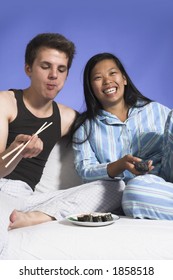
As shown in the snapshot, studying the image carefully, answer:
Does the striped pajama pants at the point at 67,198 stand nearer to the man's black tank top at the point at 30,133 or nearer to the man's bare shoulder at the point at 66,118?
the man's black tank top at the point at 30,133

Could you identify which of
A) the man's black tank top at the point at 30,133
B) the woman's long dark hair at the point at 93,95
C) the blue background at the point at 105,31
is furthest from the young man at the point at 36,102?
the blue background at the point at 105,31

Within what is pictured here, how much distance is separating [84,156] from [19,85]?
4.32 ft

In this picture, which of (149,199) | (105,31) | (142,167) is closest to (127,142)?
(142,167)

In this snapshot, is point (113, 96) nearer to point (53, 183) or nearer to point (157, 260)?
point (53, 183)

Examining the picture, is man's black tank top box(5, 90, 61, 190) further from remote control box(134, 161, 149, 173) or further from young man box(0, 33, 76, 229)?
remote control box(134, 161, 149, 173)

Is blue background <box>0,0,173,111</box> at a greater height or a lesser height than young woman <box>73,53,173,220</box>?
greater

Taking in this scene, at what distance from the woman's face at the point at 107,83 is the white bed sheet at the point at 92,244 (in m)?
0.84

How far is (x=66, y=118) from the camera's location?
7.00ft

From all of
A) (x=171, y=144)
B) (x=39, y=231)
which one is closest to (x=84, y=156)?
(x=171, y=144)

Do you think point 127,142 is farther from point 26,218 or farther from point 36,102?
point 26,218

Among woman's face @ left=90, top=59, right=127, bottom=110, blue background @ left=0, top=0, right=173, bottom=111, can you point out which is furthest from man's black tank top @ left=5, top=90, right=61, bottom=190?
blue background @ left=0, top=0, right=173, bottom=111

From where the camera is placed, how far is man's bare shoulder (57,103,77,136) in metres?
2.12

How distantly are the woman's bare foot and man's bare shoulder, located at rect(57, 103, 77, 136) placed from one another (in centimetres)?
56

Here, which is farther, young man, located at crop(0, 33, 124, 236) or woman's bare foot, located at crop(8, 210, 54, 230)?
young man, located at crop(0, 33, 124, 236)
